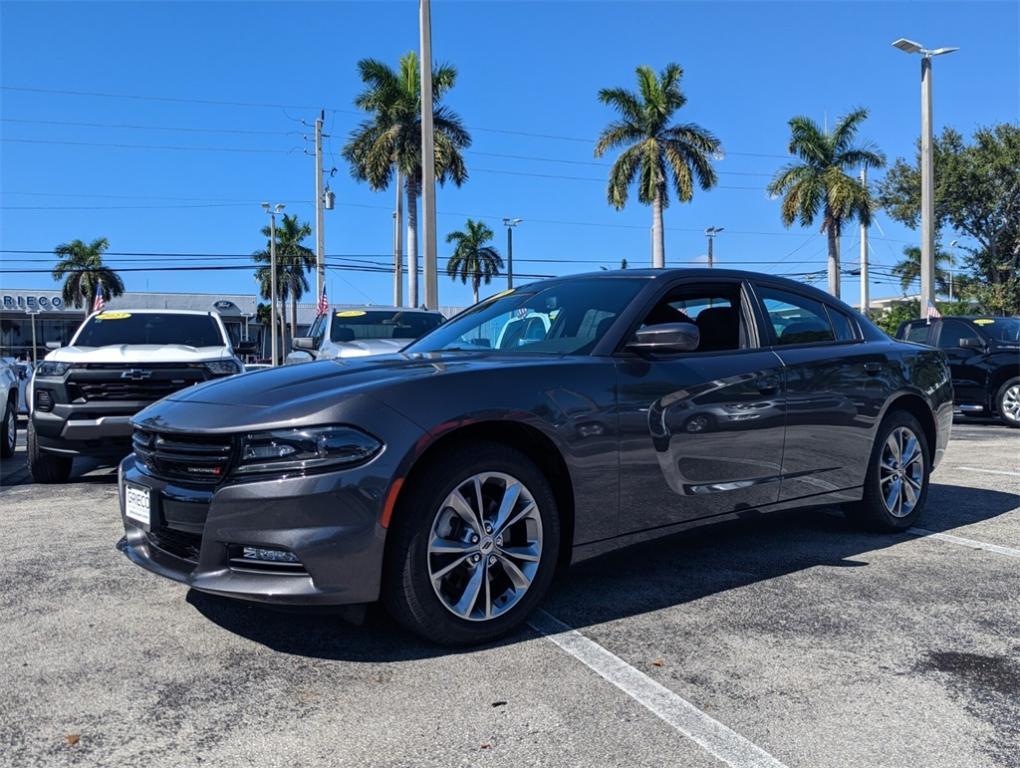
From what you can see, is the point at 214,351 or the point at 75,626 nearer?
the point at 75,626

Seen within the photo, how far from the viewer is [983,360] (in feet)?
45.0

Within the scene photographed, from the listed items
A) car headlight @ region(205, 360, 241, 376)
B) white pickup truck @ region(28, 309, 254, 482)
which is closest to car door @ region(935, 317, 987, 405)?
car headlight @ region(205, 360, 241, 376)

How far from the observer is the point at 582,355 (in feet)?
13.1

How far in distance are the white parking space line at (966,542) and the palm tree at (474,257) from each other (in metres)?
56.0

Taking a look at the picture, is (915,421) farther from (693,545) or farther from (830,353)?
(693,545)

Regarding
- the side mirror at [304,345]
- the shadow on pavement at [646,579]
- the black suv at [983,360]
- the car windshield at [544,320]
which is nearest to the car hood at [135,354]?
the side mirror at [304,345]

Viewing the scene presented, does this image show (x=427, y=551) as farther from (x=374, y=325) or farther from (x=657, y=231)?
(x=657, y=231)

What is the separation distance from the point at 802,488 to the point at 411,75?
30465 mm

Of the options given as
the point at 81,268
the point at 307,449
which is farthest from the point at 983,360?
the point at 81,268

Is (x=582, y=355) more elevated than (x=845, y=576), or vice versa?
(x=582, y=355)

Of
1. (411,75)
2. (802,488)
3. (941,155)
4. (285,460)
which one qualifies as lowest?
(802,488)

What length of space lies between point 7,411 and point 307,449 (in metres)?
8.33

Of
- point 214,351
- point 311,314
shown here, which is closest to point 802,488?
point 214,351

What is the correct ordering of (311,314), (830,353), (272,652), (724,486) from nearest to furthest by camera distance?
(272,652) → (724,486) → (830,353) → (311,314)
